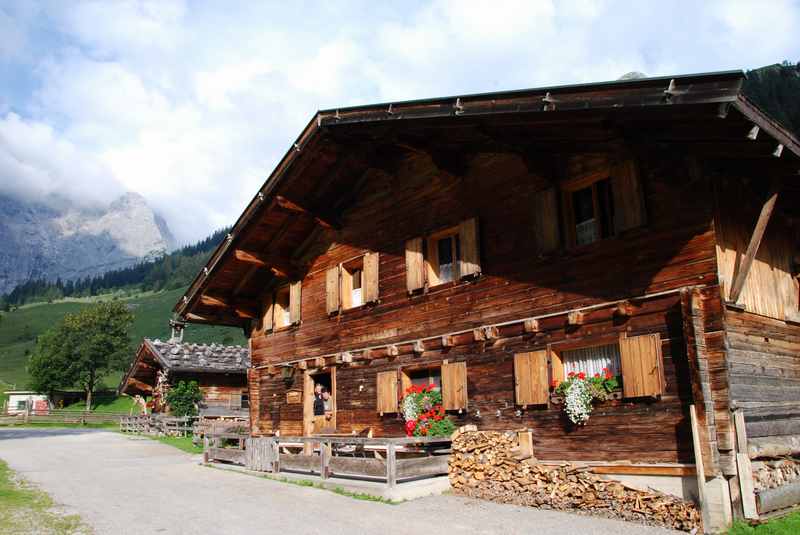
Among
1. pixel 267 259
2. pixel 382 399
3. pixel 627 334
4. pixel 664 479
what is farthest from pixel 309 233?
pixel 664 479

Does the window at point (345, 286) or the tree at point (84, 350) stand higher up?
the tree at point (84, 350)

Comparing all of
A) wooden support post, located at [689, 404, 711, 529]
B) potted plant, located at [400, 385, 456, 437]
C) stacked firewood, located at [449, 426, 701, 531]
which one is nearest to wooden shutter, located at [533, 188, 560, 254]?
stacked firewood, located at [449, 426, 701, 531]

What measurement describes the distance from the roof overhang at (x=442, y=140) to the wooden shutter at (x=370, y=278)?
1.96 meters

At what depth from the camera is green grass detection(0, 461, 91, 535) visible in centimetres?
930

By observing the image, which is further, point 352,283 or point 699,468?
point 352,283

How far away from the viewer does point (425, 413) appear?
13789mm

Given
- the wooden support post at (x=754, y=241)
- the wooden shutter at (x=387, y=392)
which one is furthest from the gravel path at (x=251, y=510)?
the wooden support post at (x=754, y=241)

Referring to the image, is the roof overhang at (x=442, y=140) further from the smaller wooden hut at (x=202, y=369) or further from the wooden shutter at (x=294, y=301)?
the smaller wooden hut at (x=202, y=369)

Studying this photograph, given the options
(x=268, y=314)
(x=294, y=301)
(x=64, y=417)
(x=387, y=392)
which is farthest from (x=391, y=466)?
(x=64, y=417)

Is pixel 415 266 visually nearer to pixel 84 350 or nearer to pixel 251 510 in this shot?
pixel 251 510

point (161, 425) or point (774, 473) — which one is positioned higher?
point (161, 425)

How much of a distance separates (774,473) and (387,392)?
7.91 metres

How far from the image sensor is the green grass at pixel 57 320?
91525mm

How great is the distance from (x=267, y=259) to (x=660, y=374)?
1194 cm
